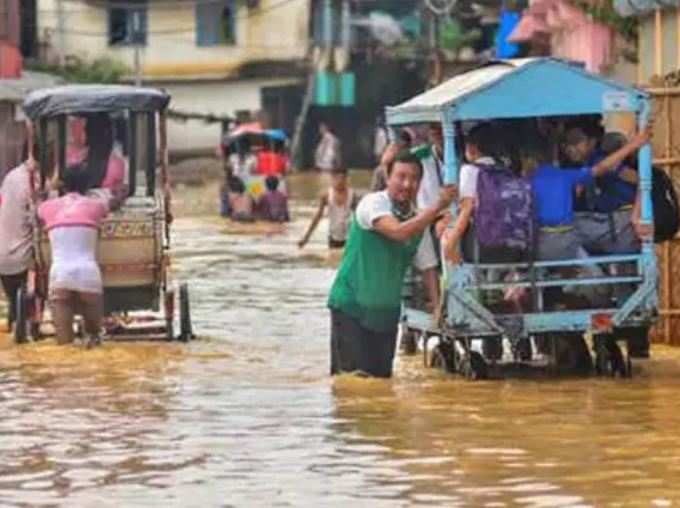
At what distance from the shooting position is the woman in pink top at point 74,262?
58.0 ft

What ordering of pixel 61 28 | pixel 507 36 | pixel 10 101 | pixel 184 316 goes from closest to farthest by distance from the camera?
pixel 184 316 < pixel 10 101 < pixel 507 36 < pixel 61 28

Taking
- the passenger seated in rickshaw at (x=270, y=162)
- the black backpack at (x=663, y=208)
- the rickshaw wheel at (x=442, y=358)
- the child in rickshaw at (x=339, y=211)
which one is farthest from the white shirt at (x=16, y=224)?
the passenger seated in rickshaw at (x=270, y=162)

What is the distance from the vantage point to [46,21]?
67938 mm

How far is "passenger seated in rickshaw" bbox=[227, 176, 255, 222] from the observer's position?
4041 centimetres

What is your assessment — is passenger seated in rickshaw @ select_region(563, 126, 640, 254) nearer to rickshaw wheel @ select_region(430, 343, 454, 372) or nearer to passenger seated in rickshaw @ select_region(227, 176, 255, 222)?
rickshaw wheel @ select_region(430, 343, 454, 372)

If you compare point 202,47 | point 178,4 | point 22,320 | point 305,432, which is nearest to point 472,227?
point 305,432

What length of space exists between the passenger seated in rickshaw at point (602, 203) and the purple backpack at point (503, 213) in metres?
0.41

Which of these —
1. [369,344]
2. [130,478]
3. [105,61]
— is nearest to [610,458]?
[130,478]

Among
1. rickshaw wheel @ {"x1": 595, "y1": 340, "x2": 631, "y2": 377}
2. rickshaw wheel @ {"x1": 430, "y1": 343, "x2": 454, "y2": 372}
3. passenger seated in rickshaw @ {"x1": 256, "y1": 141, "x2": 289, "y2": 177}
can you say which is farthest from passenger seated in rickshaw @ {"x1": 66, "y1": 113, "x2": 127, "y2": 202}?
passenger seated in rickshaw @ {"x1": 256, "y1": 141, "x2": 289, "y2": 177}

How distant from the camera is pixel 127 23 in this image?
228ft

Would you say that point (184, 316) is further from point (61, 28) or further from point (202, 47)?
point (202, 47)

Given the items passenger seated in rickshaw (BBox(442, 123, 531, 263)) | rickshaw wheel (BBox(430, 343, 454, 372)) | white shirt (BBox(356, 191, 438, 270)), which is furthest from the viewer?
rickshaw wheel (BBox(430, 343, 454, 372))

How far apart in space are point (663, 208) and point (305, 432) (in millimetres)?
3812

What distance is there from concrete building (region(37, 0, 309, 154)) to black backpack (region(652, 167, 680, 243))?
51330 millimetres
